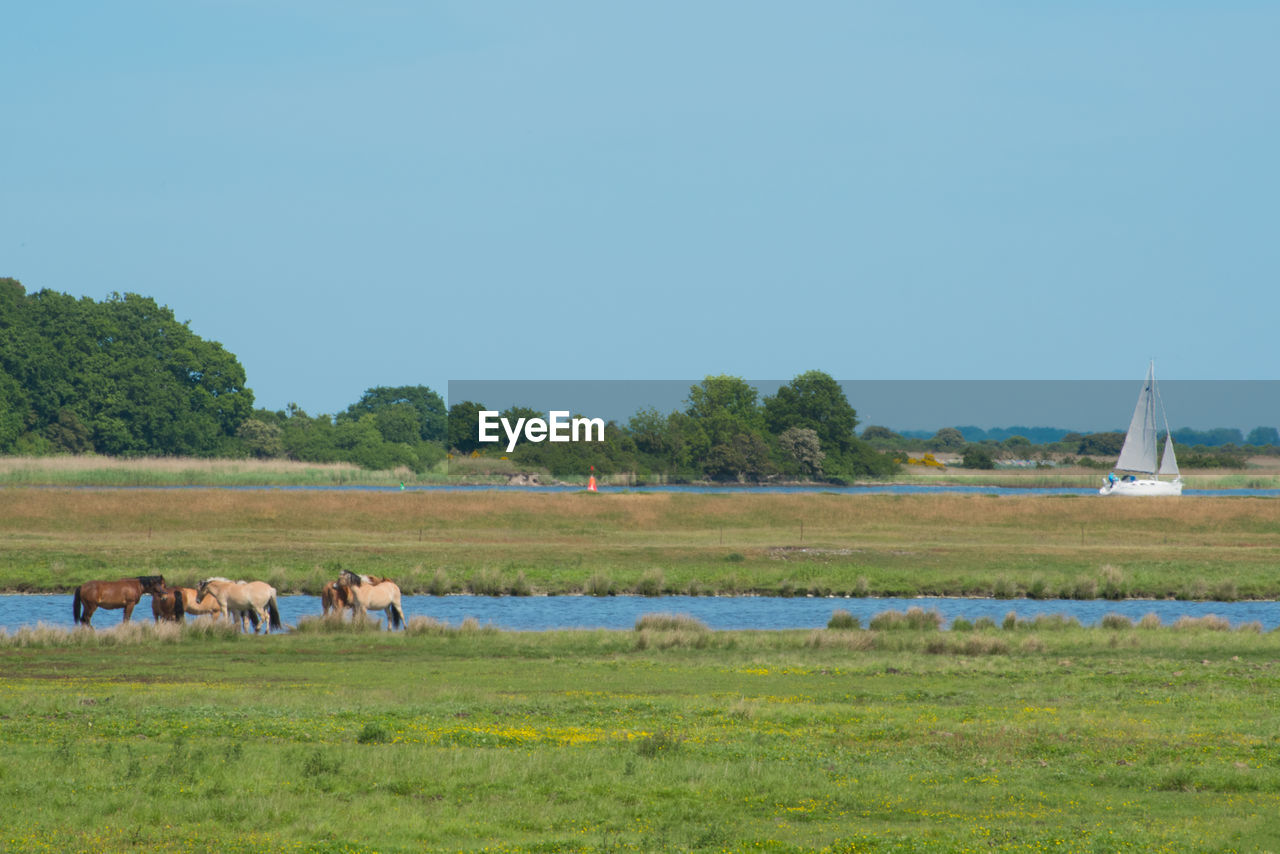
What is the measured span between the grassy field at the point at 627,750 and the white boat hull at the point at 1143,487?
59428 mm

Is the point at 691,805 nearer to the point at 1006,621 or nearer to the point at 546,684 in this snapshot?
the point at 546,684

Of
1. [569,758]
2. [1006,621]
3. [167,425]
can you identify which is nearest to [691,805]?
[569,758]

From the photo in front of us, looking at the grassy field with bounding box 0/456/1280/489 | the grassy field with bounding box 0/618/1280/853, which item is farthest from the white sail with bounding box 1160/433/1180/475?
the grassy field with bounding box 0/618/1280/853

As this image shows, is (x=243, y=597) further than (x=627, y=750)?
Yes

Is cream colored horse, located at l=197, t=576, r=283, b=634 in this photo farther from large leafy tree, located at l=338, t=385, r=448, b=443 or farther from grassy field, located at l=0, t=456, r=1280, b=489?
large leafy tree, located at l=338, t=385, r=448, b=443

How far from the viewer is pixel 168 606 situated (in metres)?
28.1

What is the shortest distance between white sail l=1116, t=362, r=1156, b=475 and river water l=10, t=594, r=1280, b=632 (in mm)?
51386

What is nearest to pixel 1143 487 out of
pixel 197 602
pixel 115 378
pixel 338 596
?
pixel 338 596

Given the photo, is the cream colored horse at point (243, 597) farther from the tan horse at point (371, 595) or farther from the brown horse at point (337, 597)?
the tan horse at point (371, 595)

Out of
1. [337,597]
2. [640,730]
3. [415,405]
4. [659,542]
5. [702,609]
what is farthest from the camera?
[415,405]

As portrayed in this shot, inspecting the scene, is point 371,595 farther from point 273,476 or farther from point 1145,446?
point 1145,446

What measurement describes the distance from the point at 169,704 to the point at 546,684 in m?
6.06

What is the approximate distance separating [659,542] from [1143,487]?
43.2 meters

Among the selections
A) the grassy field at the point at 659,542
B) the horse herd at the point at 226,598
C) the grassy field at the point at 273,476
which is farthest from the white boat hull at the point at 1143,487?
the horse herd at the point at 226,598
